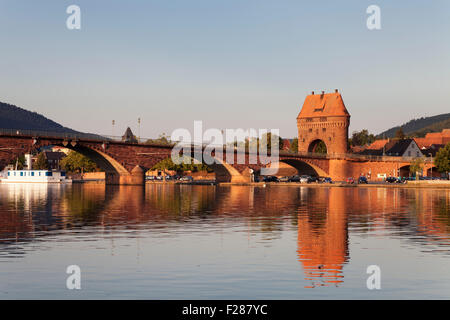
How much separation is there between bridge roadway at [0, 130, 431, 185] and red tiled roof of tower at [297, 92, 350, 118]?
13.2 m

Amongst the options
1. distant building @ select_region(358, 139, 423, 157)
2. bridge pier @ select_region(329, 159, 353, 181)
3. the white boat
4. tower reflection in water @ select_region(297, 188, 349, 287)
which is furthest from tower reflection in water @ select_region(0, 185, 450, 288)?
distant building @ select_region(358, 139, 423, 157)

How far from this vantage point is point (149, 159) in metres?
126

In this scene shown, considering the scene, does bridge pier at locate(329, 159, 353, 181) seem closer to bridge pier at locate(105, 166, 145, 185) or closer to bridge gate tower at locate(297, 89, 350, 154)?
bridge gate tower at locate(297, 89, 350, 154)

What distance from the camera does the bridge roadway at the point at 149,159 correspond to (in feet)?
340

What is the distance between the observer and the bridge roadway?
103562 mm

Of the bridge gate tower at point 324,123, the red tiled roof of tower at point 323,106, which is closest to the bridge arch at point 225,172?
the bridge gate tower at point 324,123

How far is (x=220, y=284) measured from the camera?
Answer: 731 inches

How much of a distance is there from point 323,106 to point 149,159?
68.8 metres

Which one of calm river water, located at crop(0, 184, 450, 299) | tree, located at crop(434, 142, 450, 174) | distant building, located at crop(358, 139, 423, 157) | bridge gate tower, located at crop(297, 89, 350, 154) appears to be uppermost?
bridge gate tower, located at crop(297, 89, 350, 154)

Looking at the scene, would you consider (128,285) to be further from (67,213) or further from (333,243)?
(67,213)

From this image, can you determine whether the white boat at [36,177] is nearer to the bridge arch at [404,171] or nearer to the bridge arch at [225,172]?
the bridge arch at [225,172]

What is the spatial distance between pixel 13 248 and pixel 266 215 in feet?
74.9

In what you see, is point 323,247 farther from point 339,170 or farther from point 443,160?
point 339,170
